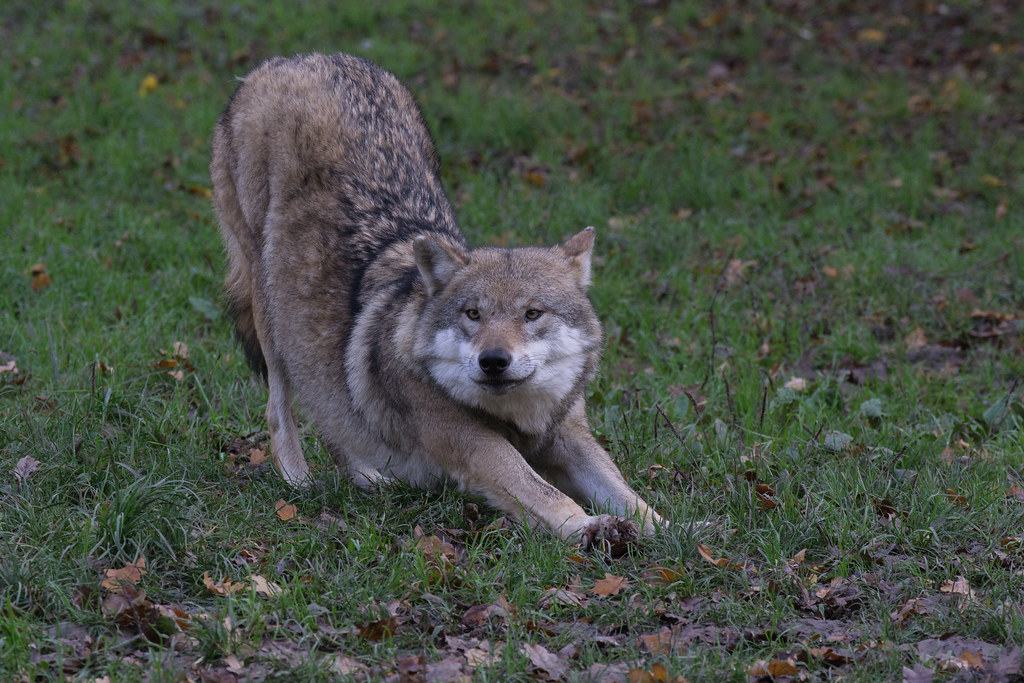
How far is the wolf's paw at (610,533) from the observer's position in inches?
165

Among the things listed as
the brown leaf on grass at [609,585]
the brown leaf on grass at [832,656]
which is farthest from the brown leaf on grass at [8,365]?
the brown leaf on grass at [832,656]

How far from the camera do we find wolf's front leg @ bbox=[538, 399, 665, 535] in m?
4.56

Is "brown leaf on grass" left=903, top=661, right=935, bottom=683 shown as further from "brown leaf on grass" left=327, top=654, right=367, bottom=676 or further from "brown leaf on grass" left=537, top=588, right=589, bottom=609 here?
"brown leaf on grass" left=327, top=654, right=367, bottom=676

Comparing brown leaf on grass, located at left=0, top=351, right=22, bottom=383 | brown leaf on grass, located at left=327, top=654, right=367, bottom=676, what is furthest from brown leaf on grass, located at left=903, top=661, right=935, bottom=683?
Result: brown leaf on grass, located at left=0, top=351, right=22, bottom=383

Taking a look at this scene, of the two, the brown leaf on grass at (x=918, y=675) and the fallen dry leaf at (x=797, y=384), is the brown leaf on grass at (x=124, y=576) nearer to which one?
the brown leaf on grass at (x=918, y=675)

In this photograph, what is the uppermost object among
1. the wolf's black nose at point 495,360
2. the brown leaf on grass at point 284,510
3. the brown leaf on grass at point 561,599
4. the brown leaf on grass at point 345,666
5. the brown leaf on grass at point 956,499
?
the wolf's black nose at point 495,360

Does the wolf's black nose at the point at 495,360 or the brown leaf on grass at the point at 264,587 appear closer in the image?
the brown leaf on grass at the point at 264,587

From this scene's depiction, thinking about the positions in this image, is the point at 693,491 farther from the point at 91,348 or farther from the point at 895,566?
the point at 91,348

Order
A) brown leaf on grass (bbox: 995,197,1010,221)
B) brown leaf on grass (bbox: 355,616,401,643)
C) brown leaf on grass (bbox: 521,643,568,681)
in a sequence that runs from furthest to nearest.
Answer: brown leaf on grass (bbox: 995,197,1010,221)
brown leaf on grass (bbox: 355,616,401,643)
brown leaf on grass (bbox: 521,643,568,681)

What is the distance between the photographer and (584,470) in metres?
4.77

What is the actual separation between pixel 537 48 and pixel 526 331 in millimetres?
8294

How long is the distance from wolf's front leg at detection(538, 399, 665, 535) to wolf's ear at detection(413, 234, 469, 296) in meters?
0.86

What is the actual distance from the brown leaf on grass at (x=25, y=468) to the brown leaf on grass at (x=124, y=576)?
91 centimetres

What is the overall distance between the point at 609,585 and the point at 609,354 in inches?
113
